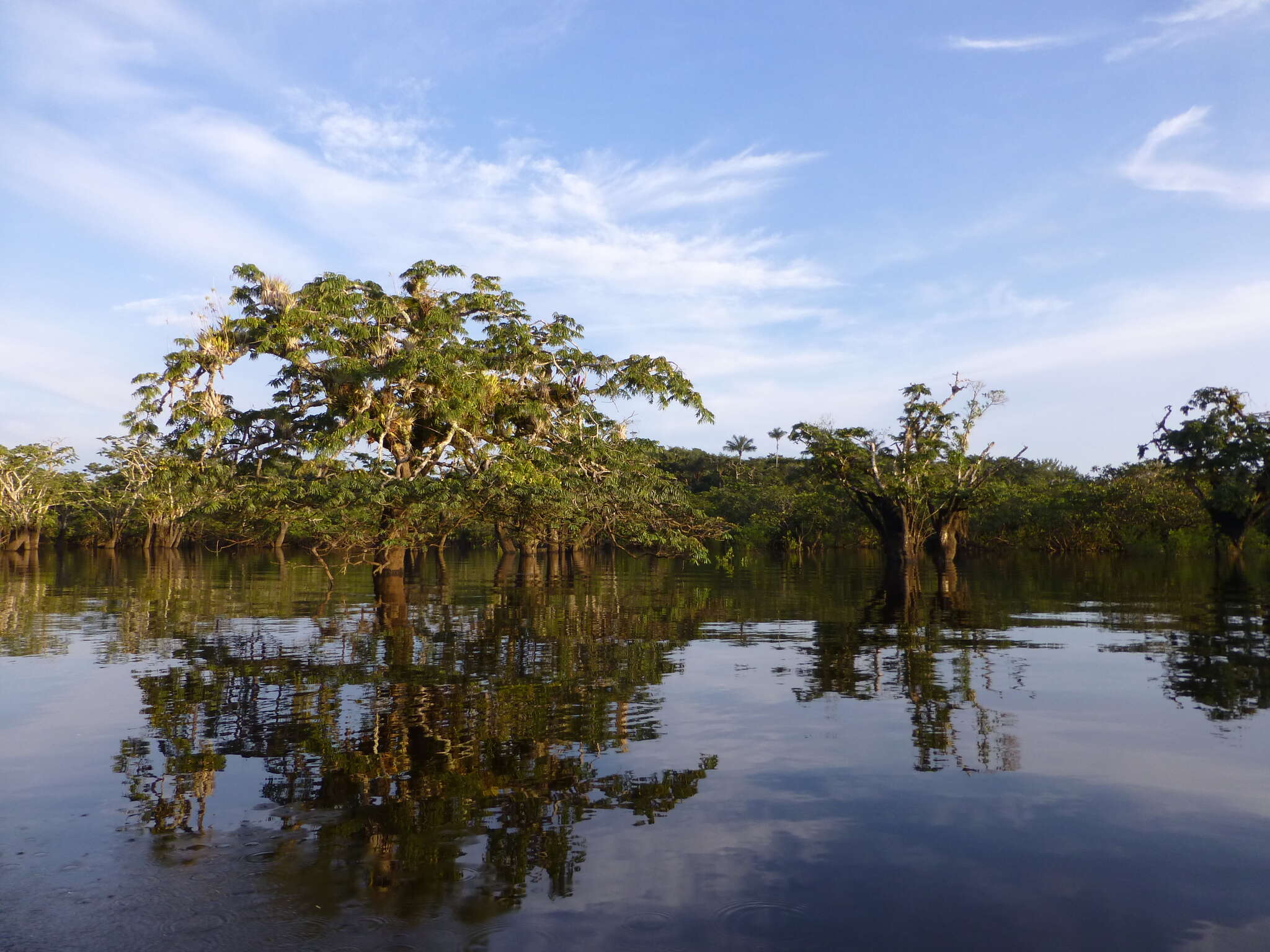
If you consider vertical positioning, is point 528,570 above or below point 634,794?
above

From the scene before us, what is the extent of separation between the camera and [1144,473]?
214 ft

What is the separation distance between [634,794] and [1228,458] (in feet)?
172

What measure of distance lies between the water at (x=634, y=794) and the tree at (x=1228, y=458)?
1529 inches

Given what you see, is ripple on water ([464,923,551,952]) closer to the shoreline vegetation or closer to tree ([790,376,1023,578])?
the shoreline vegetation

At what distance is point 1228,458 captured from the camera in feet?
157

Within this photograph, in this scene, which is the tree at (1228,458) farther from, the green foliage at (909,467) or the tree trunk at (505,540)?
the tree trunk at (505,540)

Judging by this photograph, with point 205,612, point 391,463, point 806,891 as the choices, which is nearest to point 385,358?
point 391,463

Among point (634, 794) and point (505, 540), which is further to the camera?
point (505, 540)

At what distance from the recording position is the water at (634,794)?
15.4 feet

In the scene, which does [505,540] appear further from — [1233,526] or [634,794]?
[1233,526]

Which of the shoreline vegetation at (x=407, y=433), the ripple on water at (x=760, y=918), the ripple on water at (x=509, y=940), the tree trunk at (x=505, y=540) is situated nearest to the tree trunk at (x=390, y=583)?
the shoreline vegetation at (x=407, y=433)

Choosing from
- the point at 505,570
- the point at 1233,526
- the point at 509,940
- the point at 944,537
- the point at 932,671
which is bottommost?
the point at 509,940

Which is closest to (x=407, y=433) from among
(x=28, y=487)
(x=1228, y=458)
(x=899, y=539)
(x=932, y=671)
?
(x=932, y=671)

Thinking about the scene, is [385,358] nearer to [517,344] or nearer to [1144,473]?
[517,344]
